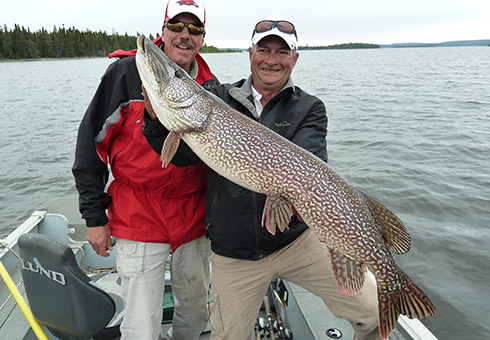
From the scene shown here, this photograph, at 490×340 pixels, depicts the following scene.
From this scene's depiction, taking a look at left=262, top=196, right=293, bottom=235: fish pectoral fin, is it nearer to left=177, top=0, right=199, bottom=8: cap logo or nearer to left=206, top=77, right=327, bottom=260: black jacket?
left=206, top=77, right=327, bottom=260: black jacket

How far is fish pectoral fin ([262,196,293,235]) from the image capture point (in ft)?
7.21

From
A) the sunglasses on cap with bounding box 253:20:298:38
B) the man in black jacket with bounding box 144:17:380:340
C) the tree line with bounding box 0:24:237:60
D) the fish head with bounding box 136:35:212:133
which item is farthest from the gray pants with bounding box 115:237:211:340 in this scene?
the tree line with bounding box 0:24:237:60

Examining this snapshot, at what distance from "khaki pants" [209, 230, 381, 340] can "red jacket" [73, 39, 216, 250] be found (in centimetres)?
45

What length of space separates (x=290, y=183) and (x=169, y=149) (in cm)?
78

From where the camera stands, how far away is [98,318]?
2.35 metres

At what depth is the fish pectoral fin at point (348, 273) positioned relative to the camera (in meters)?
2.14

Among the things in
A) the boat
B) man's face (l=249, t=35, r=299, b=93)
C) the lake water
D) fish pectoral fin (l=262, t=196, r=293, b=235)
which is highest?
man's face (l=249, t=35, r=299, b=93)

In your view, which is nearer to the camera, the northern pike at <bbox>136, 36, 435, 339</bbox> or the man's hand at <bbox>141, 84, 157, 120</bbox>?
the northern pike at <bbox>136, 36, 435, 339</bbox>

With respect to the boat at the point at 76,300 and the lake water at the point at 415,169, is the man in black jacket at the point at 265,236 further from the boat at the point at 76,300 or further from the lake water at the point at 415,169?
the lake water at the point at 415,169

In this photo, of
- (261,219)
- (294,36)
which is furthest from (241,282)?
(294,36)

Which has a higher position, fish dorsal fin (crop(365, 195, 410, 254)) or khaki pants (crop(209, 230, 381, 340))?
fish dorsal fin (crop(365, 195, 410, 254))

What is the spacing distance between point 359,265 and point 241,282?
83 cm

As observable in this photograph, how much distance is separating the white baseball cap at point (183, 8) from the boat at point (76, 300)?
1770mm

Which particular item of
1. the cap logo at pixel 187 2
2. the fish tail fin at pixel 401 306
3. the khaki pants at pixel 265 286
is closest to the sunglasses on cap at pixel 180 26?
the cap logo at pixel 187 2
